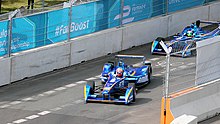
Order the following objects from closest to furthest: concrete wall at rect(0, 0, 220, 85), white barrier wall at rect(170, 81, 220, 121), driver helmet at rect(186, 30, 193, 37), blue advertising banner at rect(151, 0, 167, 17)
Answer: white barrier wall at rect(170, 81, 220, 121)
concrete wall at rect(0, 0, 220, 85)
driver helmet at rect(186, 30, 193, 37)
blue advertising banner at rect(151, 0, 167, 17)

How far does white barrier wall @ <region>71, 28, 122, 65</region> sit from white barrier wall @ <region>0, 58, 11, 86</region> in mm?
3025

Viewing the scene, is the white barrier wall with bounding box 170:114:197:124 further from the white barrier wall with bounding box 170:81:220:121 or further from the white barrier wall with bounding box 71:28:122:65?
the white barrier wall with bounding box 71:28:122:65

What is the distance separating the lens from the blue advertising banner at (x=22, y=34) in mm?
22344

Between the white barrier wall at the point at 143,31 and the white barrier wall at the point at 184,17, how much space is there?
0.42 m

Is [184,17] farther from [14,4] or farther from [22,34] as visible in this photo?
[14,4]

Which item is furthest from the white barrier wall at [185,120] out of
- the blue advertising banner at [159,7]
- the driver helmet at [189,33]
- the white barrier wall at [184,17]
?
the white barrier wall at [184,17]

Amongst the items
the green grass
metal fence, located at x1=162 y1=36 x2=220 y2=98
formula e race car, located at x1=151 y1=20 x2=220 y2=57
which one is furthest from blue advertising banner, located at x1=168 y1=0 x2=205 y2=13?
metal fence, located at x1=162 y1=36 x2=220 y2=98

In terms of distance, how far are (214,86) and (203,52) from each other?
139cm

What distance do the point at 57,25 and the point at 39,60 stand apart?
4.94ft

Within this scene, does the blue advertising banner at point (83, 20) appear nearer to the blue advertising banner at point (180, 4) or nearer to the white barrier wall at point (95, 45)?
the white barrier wall at point (95, 45)

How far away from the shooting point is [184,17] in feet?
97.7

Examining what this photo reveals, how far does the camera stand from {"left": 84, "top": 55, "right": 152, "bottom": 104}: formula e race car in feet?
63.9

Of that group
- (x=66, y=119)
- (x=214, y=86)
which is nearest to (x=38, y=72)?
(x=66, y=119)

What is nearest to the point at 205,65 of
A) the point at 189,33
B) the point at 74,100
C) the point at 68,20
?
the point at 74,100
